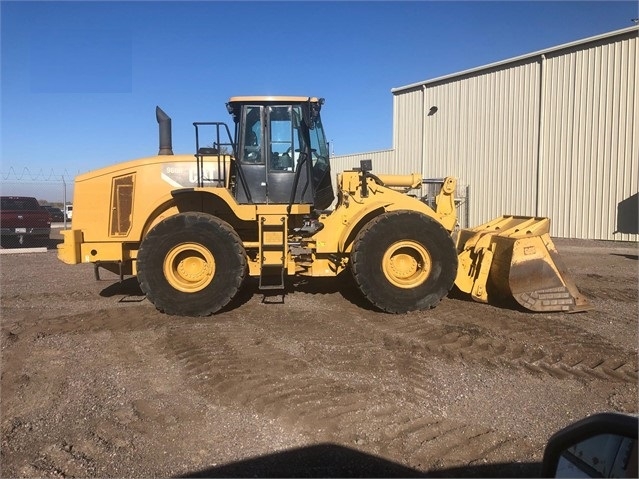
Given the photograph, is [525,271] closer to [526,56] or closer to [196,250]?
[196,250]

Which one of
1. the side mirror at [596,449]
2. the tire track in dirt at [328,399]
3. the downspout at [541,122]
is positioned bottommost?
the tire track in dirt at [328,399]

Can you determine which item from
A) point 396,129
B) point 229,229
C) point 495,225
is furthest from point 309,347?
point 396,129

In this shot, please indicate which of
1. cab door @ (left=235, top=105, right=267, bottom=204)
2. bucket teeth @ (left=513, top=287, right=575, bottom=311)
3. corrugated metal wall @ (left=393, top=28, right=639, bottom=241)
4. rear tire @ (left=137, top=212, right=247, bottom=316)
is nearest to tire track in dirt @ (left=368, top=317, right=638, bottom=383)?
bucket teeth @ (left=513, top=287, right=575, bottom=311)

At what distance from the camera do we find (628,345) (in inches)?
212

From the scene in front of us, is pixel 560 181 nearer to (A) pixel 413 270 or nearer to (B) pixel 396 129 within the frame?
(B) pixel 396 129

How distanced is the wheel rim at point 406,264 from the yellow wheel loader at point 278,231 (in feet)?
0.05

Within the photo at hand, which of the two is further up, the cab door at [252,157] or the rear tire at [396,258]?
the cab door at [252,157]

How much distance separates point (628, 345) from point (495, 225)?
300cm

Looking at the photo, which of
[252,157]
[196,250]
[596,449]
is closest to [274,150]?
[252,157]

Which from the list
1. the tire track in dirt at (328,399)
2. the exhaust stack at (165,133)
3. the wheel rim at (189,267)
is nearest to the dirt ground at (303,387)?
the tire track in dirt at (328,399)

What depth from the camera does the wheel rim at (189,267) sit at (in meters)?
6.86

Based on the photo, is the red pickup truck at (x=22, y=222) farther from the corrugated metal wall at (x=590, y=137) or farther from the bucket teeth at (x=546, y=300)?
the corrugated metal wall at (x=590, y=137)

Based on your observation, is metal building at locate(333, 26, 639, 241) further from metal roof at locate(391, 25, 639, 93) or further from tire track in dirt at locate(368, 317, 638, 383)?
tire track in dirt at locate(368, 317, 638, 383)

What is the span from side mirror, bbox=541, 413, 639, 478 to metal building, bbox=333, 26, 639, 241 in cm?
1685
